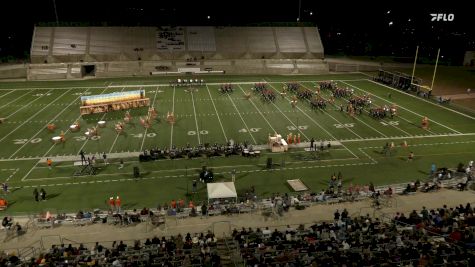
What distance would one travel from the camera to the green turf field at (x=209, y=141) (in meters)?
24.1

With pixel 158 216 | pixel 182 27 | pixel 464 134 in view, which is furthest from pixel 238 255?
pixel 182 27

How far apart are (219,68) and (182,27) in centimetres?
1408

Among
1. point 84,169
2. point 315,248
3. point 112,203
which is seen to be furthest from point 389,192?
point 84,169

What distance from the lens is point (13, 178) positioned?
25109 millimetres

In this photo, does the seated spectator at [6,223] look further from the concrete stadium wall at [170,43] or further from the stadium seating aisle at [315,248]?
the concrete stadium wall at [170,43]

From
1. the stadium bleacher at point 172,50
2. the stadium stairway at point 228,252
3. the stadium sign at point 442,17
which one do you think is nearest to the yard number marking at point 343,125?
the stadium stairway at point 228,252

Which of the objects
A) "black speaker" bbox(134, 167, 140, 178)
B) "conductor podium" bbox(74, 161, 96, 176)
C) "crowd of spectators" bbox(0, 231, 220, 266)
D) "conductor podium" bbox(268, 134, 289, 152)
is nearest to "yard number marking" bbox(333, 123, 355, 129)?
"conductor podium" bbox(268, 134, 289, 152)

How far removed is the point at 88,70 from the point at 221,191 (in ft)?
170

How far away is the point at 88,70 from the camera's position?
2559 inches

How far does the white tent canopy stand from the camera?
69.2 ft

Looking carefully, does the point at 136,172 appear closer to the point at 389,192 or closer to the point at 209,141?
the point at 209,141

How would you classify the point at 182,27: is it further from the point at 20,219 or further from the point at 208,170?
the point at 20,219

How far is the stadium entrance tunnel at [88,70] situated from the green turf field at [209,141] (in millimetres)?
13522

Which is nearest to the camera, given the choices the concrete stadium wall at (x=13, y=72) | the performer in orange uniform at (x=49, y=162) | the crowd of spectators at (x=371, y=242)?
the crowd of spectators at (x=371, y=242)
